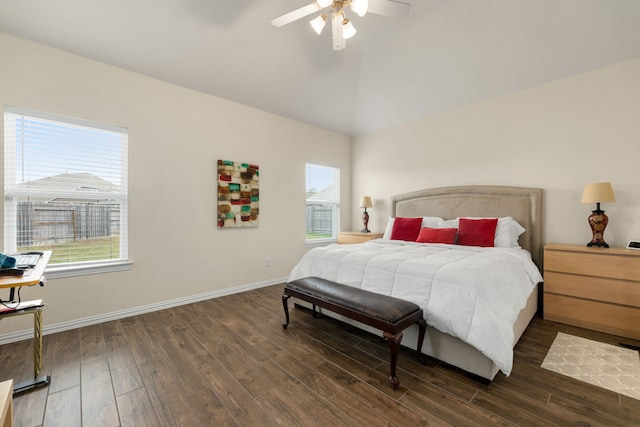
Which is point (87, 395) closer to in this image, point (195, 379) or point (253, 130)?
point (195, 379)

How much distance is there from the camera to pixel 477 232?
10.6ft

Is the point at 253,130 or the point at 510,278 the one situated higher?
the point at 253,130

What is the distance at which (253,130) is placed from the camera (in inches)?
156

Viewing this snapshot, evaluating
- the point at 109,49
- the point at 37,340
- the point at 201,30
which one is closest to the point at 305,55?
the point at 201,30

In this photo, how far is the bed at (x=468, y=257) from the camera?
1.75 metres

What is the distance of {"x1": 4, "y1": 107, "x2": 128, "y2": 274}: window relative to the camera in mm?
2441

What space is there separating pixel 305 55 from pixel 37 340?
3.55 m

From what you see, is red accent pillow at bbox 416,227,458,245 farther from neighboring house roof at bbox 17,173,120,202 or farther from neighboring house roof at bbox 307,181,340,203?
neighboring house roof at bbox 17,173,120,202

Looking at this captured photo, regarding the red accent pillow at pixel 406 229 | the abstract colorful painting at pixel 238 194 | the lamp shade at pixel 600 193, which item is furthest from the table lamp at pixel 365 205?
the lamp shade at pixel 600 193

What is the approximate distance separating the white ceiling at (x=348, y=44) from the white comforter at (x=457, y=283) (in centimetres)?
220

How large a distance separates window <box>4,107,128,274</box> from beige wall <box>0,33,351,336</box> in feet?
0.43

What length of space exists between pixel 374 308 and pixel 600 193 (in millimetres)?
2647

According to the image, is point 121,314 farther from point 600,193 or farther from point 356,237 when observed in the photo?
point 600,193

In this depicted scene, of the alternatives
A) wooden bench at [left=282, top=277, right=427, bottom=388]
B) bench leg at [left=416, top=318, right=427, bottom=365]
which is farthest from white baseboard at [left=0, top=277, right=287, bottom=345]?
bench leg at [left=416, top=318, right=427, bottom=365]
